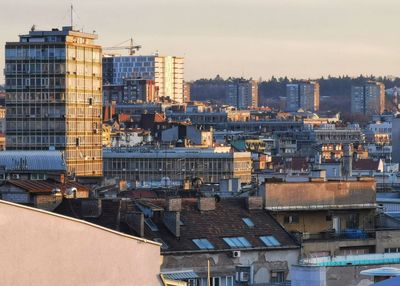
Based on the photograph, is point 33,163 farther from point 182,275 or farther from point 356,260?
point 356,260

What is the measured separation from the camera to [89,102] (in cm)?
13075

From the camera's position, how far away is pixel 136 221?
44094 millimetres

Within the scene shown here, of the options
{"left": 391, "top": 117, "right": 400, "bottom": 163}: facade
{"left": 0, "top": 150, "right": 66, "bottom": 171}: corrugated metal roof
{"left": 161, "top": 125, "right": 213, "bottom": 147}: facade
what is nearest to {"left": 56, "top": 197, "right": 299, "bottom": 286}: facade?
{"left": 0, "top": 150, "right": 66, "bottom": 171}: corrugated metal roof

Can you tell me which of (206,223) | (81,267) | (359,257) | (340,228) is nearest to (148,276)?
(81,267)

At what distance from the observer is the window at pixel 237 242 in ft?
151

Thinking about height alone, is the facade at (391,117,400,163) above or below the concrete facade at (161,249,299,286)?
below

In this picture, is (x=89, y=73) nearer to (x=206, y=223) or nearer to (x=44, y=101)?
(x=44, y=101)

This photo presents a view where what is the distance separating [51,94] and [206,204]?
270 ft

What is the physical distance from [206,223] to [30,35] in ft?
275

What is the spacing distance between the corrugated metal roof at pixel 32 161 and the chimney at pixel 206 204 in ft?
132

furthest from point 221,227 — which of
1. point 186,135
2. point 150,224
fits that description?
point 186,135

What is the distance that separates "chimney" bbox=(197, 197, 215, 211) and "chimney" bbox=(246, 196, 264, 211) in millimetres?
1415

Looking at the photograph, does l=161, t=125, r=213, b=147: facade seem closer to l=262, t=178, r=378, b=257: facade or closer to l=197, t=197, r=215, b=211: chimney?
l=262, t=178, r=378, b=257: facade

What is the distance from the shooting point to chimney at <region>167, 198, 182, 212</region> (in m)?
46.8
